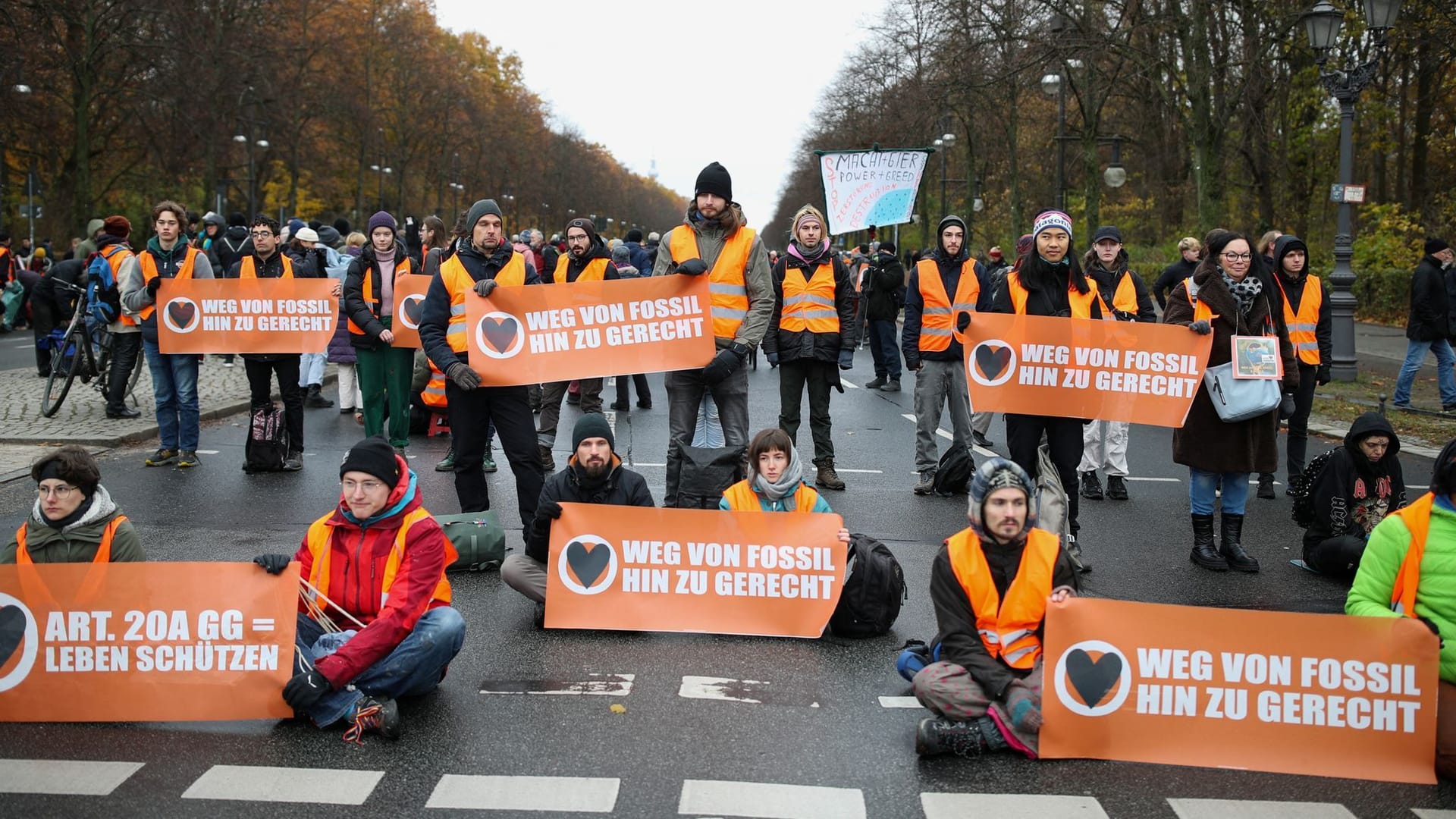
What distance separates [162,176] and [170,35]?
854cm

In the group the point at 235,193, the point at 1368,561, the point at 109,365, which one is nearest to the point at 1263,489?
the point at 1368,561

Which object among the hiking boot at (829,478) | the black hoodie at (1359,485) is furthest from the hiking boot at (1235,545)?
the hiking boot at (829,478)

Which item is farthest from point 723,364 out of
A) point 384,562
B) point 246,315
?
point 246,315

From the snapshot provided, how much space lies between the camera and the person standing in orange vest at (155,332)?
10438mm

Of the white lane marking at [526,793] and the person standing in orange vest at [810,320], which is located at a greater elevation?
the person standing in orange vest at [810,320]

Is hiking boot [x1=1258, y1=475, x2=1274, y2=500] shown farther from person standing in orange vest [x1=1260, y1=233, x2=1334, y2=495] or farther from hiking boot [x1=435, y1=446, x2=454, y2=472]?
hiking boot [x1=435, y1=446, x2=454, y2=472]

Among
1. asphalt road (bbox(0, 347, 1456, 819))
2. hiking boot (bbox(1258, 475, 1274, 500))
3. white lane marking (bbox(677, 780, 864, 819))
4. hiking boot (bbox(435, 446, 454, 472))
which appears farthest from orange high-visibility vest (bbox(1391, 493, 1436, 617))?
hiking boot (bbox(435, 446, 454, 472))

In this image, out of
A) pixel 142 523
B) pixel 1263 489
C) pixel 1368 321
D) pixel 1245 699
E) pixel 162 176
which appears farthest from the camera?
pixel 162 176

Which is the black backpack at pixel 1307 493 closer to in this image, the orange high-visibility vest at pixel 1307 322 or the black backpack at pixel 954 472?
the orange high-visibility vest at pixel 1307 322

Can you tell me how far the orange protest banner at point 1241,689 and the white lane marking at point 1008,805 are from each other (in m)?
0.35

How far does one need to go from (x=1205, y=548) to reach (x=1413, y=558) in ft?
10.2

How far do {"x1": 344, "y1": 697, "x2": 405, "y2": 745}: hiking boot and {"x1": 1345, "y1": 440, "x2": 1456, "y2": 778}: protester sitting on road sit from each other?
3468 millimetres

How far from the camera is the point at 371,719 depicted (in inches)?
192

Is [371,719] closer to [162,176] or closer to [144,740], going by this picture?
[144,740]
